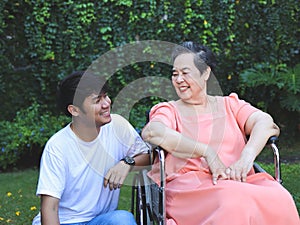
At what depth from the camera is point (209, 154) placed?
2.58m

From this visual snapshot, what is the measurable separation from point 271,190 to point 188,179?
0.41 m

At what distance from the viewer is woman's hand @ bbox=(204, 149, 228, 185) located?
2516mm

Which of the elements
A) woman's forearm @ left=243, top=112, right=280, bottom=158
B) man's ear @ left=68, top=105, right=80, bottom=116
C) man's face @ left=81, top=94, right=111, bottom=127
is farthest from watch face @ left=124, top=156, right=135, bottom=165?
woman's forearm @ left=243, top=112, right=280, bottom=158

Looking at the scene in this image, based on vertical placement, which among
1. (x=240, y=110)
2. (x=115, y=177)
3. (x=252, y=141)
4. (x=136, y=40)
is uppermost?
(x=136, y=40)

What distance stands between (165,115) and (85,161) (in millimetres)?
498

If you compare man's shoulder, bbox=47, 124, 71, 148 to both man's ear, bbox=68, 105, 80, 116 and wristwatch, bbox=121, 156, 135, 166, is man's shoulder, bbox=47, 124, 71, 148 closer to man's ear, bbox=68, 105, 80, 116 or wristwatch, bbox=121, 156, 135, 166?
man's ear, bbox=68, 105, 80, 116

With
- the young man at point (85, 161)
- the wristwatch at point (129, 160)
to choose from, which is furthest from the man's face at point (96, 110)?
the wristwatch at point (129, 160)

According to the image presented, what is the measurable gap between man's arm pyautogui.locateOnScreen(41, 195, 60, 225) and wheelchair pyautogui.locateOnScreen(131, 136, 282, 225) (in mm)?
481

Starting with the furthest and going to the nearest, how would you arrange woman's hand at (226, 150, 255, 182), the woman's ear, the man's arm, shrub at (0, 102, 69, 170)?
shrub at (0, 102, 69, 170), the woman's ear, woman's hand at (226, 150, 255, 182), the man's arm

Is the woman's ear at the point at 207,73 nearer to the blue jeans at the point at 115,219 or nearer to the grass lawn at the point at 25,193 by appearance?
the blue jeans at the point at 115,219

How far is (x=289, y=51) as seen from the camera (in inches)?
244

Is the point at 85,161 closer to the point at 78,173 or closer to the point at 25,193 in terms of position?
the point at 78,173

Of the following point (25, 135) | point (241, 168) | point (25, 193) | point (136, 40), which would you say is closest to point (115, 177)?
point (241, 168)

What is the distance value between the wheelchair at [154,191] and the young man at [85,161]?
6.1 inches
